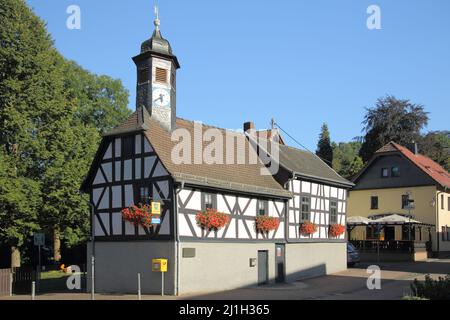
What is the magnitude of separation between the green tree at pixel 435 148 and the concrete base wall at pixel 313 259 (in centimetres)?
2952

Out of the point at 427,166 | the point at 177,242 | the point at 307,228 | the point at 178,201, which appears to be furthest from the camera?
the point at 427,166

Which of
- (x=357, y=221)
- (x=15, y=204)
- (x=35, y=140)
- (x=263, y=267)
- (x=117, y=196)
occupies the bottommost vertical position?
(x=263, y=267)

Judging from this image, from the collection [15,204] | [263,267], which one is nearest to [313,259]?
[263,267]

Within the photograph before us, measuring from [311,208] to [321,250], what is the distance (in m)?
2.43

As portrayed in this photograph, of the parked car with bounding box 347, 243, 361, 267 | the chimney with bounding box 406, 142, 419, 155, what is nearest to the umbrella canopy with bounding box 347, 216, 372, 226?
the parked car with bounding box 347, 243, 361, 267

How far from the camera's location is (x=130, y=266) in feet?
78.1

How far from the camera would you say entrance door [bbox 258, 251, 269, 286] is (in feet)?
87.5

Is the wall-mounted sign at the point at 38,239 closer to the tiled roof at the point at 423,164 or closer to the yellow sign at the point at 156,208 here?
the yellow sign at the point at 156,208

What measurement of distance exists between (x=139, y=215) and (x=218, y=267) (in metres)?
4.02

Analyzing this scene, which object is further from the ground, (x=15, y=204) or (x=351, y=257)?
(x=15, y=204)

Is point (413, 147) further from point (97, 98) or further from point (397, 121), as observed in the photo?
point (97, 98)

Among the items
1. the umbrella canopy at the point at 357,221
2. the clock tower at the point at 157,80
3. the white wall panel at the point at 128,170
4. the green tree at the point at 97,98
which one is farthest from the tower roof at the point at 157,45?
the umbrella canopy at the point at 357,221

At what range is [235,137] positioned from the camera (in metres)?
30.0
